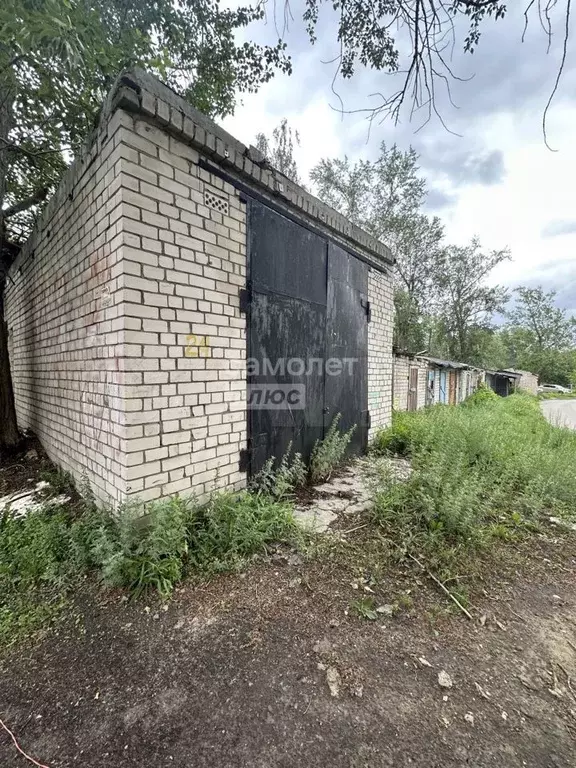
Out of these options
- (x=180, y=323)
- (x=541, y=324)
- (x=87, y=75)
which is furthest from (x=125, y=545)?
(x=541, y=324)

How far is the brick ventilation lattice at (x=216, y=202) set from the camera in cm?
256

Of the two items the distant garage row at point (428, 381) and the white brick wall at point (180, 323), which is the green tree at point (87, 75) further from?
the distant garage row at point (428, 381)

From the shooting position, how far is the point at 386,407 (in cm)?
536

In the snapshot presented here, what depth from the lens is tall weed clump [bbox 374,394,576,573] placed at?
247 centimetres

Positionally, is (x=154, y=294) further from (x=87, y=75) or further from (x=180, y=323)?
(x=87, y=75)

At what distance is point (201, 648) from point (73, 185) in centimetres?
362

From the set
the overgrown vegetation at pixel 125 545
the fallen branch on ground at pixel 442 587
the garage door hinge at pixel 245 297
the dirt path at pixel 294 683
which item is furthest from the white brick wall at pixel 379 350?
the dirt path at pixel 294 683

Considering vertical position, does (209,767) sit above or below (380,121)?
below

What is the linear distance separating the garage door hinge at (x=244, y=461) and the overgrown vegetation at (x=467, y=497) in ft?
4.03

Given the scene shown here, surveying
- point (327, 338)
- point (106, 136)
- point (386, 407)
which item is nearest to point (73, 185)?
point (106, 136)

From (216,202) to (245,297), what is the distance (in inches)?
31.1

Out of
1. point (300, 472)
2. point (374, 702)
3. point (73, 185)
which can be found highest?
point (73, 185)

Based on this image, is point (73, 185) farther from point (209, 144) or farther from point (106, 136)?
point (209, 144)

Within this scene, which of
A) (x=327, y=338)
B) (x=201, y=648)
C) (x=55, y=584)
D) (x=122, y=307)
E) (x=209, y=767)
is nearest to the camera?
(x=209, y=767)
